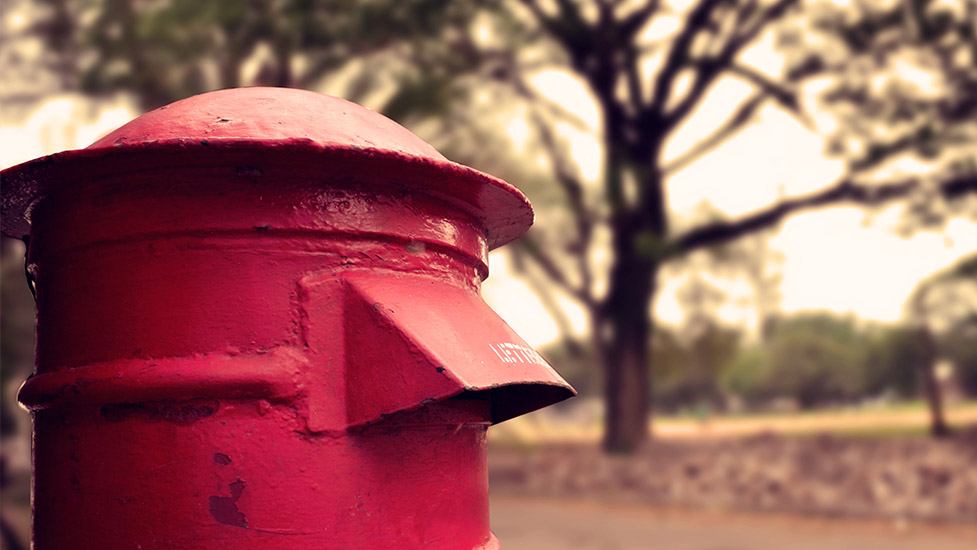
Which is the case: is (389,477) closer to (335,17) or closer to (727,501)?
(727,501)

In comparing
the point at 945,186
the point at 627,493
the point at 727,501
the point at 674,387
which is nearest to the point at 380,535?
the point at 727,501

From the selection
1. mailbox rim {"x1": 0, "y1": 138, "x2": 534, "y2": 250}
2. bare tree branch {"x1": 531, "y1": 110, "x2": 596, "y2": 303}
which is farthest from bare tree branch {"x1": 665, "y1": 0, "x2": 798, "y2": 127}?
mailbox rim {"x1": 0, "y1": 138, "x2": 534, "y2": 250}

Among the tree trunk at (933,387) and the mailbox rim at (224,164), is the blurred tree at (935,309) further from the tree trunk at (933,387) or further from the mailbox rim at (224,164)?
the mailbox rim at (224,164)

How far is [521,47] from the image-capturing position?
13.1m

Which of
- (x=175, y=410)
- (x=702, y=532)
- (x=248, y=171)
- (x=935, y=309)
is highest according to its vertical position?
(x=935, y=309)

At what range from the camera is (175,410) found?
147cm

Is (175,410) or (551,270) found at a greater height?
(551,270)

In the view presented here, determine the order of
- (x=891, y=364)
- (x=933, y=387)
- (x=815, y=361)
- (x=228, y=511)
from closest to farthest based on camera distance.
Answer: (x=228, y=511), (x=933, y=387), (x=891, y=364), (x=815, y=361)

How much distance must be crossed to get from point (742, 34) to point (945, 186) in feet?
12.2

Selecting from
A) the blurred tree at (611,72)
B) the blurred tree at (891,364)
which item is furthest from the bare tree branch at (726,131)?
the blurred tree at (891,364)

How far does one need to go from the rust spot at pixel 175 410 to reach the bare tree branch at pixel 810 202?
10.6 meters

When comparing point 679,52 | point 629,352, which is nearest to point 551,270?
point 629,352

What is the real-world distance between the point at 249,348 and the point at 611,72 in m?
A: 12.3

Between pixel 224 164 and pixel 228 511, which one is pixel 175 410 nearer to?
pixel 228 511
